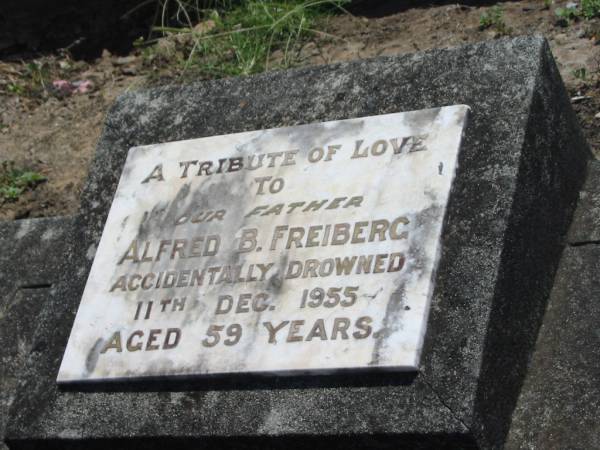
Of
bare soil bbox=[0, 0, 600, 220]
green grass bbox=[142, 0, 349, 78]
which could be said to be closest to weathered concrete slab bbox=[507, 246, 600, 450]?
bare soil bbox=[0, 0, 600, 220]

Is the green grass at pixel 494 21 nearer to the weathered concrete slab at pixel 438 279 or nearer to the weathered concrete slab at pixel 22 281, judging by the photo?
the weathered concrete slab at pixel 438 279

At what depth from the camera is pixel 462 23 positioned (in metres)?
4.17

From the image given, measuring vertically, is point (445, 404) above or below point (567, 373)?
above

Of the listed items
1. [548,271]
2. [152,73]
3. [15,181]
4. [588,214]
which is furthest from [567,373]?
[152,73]

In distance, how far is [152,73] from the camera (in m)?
4.57

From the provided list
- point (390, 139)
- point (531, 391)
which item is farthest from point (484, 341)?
point (390, 139)

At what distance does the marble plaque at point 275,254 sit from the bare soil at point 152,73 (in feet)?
4.05

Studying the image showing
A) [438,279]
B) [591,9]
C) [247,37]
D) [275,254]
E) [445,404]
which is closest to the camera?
[445,404]

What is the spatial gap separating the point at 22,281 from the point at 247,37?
1.56m

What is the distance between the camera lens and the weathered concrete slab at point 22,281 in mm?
2979

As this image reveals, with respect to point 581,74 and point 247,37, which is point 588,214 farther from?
point 247,37

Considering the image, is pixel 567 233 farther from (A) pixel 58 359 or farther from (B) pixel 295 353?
(A) pixel 58 359

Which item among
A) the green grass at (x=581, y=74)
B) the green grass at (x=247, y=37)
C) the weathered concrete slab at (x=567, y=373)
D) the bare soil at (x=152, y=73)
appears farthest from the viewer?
the green grass at (x=247, y=37)

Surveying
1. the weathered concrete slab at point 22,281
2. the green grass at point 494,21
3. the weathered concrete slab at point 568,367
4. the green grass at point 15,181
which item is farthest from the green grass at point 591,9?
the green grass at point 15,181
